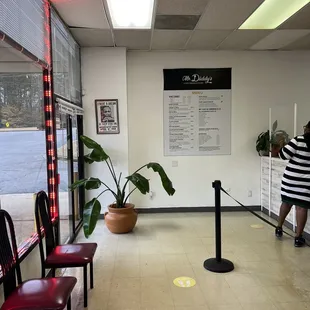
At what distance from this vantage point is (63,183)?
13.4ft

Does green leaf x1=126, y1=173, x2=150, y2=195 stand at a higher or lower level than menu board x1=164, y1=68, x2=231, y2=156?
lower

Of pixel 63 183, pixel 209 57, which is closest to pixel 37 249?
pixel 63 183

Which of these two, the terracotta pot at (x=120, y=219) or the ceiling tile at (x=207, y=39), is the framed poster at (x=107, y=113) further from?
the ceiling tile at (x=207, y=39)

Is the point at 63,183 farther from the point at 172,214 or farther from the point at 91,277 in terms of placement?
the point at 172,214

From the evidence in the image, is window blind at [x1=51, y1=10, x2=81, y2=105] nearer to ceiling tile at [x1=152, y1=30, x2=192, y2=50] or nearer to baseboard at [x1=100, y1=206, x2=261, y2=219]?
ceiling tile at [x1=152, y1=30, x2=192, y2=50]

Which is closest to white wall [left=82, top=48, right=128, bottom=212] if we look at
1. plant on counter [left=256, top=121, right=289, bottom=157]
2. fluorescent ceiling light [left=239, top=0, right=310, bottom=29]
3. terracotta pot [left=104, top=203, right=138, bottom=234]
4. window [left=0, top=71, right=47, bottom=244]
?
terracotta pot [left=104, top=203, right=138, bottom=234]

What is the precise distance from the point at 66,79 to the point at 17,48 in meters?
1.75

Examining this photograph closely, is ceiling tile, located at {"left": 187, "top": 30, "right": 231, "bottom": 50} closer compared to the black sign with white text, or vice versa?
ceiling tile, located at {"left": 187, "top": 30, "right": 231, "bottom": 50}

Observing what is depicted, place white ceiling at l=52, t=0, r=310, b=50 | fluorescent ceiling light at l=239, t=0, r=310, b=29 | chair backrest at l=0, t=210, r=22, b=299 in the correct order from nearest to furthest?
chair backrest at l=0, t=210, r=22, b=299 → white ceiling at l=52, t=0, r=310, b=50 → fluorescent ceiling light at l=239, t=0, r=310, b=29

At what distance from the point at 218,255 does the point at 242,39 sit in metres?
3.34

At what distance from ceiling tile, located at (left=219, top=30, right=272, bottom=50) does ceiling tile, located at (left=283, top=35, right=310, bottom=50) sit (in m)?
0.67

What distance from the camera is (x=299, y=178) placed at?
12.7 ft

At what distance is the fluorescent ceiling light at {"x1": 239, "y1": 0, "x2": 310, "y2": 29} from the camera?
3.75 m

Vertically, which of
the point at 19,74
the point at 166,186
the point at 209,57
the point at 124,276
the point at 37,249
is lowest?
the point at 124,276
